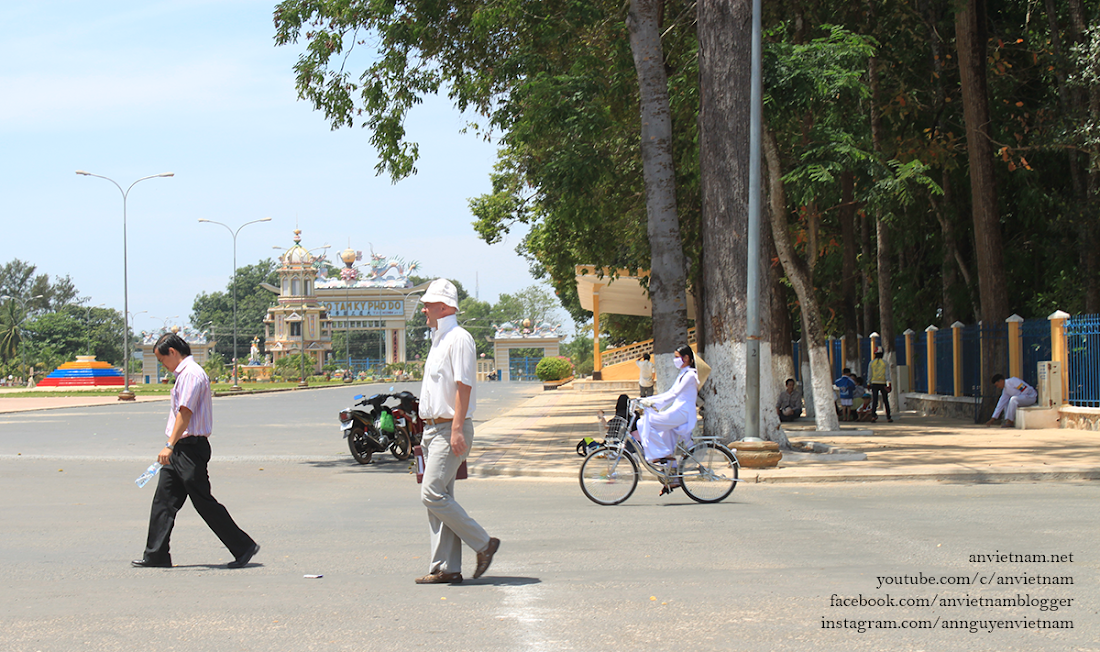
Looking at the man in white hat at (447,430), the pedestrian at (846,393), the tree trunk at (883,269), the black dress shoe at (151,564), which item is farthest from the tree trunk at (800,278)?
the black dress shoe at (151,564)

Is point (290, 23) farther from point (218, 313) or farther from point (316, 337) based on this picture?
point (218, 313)

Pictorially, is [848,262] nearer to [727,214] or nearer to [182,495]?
[727,214]

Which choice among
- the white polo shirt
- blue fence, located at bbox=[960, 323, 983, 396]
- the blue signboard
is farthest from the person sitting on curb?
the blue signboard

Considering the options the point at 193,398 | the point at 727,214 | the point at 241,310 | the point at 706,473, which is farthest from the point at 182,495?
the point at 241,310

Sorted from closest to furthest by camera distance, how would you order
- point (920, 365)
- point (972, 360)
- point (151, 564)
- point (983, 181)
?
point (151, 564), point (983, 181), point (972, 360), point (920, 365)

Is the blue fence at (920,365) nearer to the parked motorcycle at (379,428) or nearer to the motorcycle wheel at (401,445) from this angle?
the motorcycle wheel at (401,445)

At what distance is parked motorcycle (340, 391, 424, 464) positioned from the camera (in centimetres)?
1648

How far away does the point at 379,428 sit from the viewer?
16516mm

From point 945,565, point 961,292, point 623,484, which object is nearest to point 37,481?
point 623,484

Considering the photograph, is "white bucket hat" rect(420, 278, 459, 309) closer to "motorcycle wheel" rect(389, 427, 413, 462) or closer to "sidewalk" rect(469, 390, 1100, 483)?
"sidewalk" rect(469, 390, 1100, 483)

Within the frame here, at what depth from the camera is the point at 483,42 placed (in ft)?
67.8

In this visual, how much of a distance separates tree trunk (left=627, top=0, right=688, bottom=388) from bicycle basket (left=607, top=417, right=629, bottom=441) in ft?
19.5

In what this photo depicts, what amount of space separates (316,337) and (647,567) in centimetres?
10525

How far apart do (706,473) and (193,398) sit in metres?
5.48
